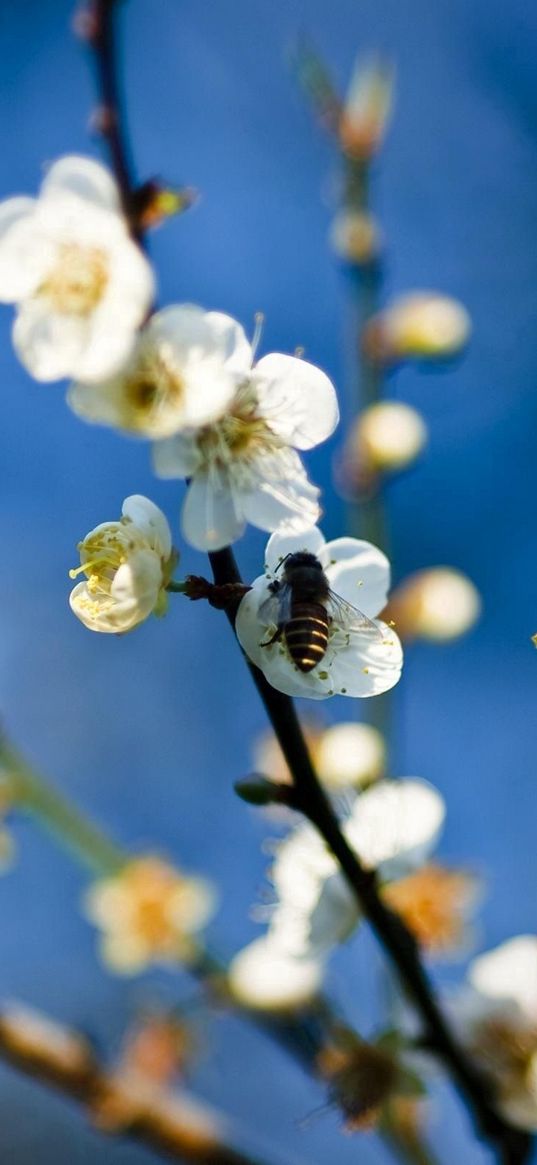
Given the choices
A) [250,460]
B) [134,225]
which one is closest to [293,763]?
[250,460]

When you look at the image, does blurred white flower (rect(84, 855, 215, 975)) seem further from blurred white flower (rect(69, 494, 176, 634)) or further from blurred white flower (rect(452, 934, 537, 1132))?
blurred white flower (rect(69, 494, 176, 634))

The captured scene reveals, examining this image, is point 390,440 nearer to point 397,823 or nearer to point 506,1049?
point 397,823

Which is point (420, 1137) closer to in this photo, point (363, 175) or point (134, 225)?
point (134, 225)

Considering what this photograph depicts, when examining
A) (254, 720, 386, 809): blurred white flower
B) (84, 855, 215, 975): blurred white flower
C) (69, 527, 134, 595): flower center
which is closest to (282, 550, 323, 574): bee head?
(69, 527, 134, 595): flower center

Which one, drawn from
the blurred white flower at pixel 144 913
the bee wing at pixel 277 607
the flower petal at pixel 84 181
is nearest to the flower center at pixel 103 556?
the bee wing at pixel 277 607

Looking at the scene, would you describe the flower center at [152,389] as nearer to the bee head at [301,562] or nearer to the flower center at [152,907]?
the bee head at [301,562]
